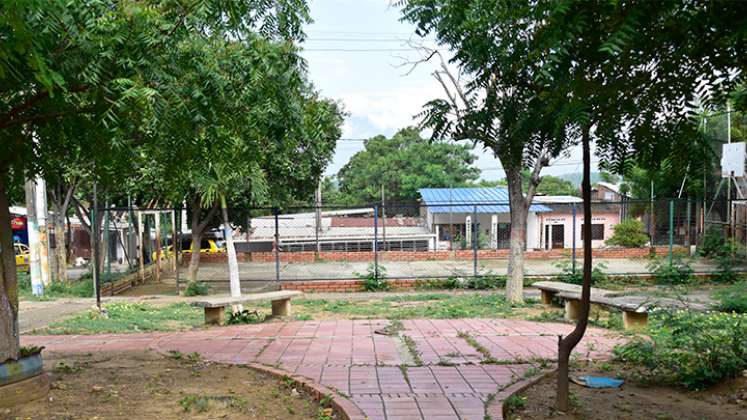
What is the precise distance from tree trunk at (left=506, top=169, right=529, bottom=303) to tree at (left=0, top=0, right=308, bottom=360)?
8.33 metres

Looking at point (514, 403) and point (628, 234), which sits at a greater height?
point (628, 234)

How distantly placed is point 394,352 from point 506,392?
1.99 metres

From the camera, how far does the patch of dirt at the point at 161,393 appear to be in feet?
14.8

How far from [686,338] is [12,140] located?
5.93m

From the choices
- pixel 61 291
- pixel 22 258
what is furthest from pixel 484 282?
pixel 22 258

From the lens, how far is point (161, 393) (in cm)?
496

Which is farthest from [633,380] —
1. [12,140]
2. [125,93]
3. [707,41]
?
[12,140]

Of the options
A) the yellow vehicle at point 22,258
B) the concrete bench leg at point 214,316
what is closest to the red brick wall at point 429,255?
the concrete bench leg at point 214,316

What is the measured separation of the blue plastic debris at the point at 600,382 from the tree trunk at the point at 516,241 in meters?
7.25

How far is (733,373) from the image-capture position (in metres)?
4.79

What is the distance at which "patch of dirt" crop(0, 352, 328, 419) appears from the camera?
4.50 meters

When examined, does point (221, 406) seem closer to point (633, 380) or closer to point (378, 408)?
point (378, 408)

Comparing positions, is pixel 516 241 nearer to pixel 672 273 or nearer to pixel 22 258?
pixel 672 273

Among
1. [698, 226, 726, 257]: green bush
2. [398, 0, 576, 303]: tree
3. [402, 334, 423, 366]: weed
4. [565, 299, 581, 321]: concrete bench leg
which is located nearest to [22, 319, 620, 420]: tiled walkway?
[402, 334, 423, 366]: weed
